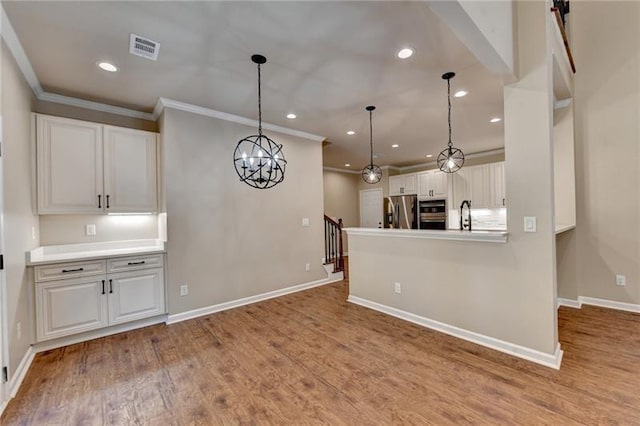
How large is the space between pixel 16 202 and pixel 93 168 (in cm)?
98

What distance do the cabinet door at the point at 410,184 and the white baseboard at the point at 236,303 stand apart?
3995 millimetres

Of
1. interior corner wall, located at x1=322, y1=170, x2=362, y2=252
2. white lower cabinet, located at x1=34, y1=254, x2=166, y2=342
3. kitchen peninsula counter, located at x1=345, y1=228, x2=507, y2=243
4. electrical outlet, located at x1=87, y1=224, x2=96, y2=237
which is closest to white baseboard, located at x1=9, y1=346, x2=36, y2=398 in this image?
white lower cabinet, located at x1=34, y1=254, x2=166, y2=342

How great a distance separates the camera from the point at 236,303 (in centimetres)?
410

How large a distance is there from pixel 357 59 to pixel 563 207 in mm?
3502

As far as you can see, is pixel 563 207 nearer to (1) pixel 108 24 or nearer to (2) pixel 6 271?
(1) pixel 108 24

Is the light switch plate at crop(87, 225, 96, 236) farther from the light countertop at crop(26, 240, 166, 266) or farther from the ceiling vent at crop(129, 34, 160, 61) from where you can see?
the ceiling vent at crop(129, 34, 160, 61)

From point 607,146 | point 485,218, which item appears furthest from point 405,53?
point 485,218

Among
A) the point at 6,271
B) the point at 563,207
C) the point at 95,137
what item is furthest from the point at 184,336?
the point at 563,207

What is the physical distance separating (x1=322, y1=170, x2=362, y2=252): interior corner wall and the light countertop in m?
5.09

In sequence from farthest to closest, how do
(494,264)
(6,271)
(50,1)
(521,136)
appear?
(494,264), (521,136), (6,271), (50,1)

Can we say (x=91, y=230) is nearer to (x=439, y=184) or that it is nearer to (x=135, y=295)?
(x=135, y=295)

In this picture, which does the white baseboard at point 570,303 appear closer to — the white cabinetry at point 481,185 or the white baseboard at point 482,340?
the white baseboard at point 482,340

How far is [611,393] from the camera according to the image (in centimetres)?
196

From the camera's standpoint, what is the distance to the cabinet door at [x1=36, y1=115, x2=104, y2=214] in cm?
297
